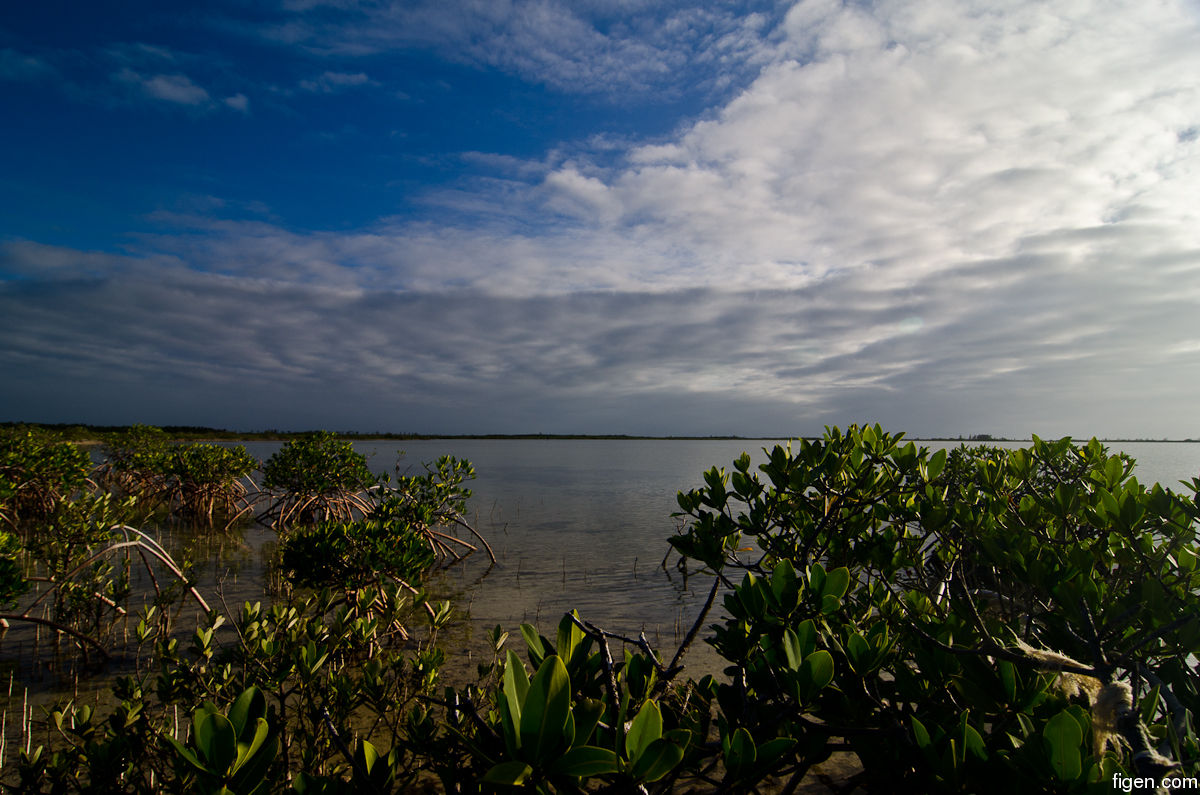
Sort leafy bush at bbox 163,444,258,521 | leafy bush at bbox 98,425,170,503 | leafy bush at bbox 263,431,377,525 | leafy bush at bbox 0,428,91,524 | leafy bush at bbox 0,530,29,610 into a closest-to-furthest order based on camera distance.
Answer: leafy bush at bbox 0,530,29,610 → leafy bush at bbox 0,428,91,524 → leafy bush at bbox 263,431,377,525 → leafy bush at bbox 163,444,258,521 → leafy bush at bbox 98,425,170,503

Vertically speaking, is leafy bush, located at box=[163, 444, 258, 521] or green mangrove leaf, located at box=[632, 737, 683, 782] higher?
green mangrove leaf, located at box=[632, 737, 683, 782]

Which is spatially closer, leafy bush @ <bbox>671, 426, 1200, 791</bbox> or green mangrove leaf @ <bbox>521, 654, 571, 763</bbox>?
green mangrove leaf @ <bbox>521, 654, 571, 763</bbox>

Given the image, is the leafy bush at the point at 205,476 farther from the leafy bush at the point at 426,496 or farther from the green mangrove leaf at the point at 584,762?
the green mangrove leaf at the point at 584,762

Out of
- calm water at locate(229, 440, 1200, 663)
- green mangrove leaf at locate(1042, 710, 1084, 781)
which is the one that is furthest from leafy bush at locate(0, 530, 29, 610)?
green mangrove leaf at locate(1042, 710, 1084, 781)

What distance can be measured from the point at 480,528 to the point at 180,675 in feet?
38.5

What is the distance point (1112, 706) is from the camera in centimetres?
119

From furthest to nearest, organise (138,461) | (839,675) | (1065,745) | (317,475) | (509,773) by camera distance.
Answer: (138,461)
(317,475)
(839,675)
(1065,745)
(509,773)

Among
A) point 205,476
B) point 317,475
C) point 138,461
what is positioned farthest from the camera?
point 138,461

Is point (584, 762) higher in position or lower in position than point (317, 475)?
higher

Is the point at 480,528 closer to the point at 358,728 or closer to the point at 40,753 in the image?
the point at 358,728

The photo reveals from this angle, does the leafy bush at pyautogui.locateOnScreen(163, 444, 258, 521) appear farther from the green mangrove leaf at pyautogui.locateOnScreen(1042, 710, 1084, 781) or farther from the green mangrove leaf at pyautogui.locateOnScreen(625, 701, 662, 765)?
the green mangrove leaf at pyautogui.locateOnScreen(1042, 710, 1084, 781)

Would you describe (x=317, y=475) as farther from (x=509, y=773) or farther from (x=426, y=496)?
(x=509, y=773)

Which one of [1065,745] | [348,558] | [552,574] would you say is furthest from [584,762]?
[552,574]

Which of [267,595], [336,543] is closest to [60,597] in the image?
[336,543]
